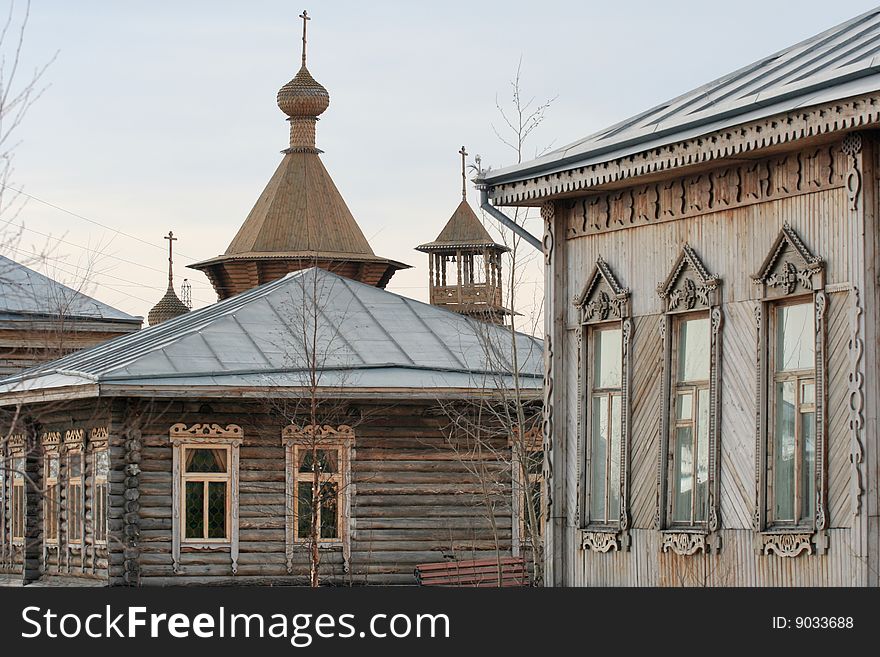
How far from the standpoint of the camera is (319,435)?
903 inches

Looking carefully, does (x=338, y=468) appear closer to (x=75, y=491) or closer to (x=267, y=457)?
(x=267, y=457)

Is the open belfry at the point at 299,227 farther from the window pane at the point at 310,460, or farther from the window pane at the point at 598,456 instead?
the window pane at the point at 598,456

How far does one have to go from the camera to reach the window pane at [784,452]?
12.2m

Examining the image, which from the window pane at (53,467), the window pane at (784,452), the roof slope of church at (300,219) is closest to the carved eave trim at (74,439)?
the window pane at (53,467)

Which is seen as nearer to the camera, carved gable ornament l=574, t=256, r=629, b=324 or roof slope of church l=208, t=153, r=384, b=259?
carved gable ornament l=574, t=256, r=629, b=324

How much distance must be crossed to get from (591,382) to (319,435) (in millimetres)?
8970

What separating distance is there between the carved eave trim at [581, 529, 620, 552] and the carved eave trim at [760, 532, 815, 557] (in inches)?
75.2

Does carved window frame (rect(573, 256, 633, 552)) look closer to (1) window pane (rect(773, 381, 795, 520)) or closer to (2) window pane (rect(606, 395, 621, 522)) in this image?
(2) window pane (rect(606, 395, 621, 522))

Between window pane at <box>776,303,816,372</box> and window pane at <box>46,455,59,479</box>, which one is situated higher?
window pane at <box>776,303,816,372</box>

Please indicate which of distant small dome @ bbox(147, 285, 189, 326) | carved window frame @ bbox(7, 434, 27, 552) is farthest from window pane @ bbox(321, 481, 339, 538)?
distant small dome @ bbox(147, 285, 189, 326)

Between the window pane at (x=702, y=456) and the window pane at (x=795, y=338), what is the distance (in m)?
0.96

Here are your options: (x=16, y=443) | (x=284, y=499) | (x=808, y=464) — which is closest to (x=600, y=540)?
(x=808, y=464)

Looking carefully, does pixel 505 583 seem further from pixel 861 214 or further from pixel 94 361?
pixel 861 214

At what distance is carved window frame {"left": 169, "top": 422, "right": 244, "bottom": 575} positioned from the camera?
22266 millimetres
